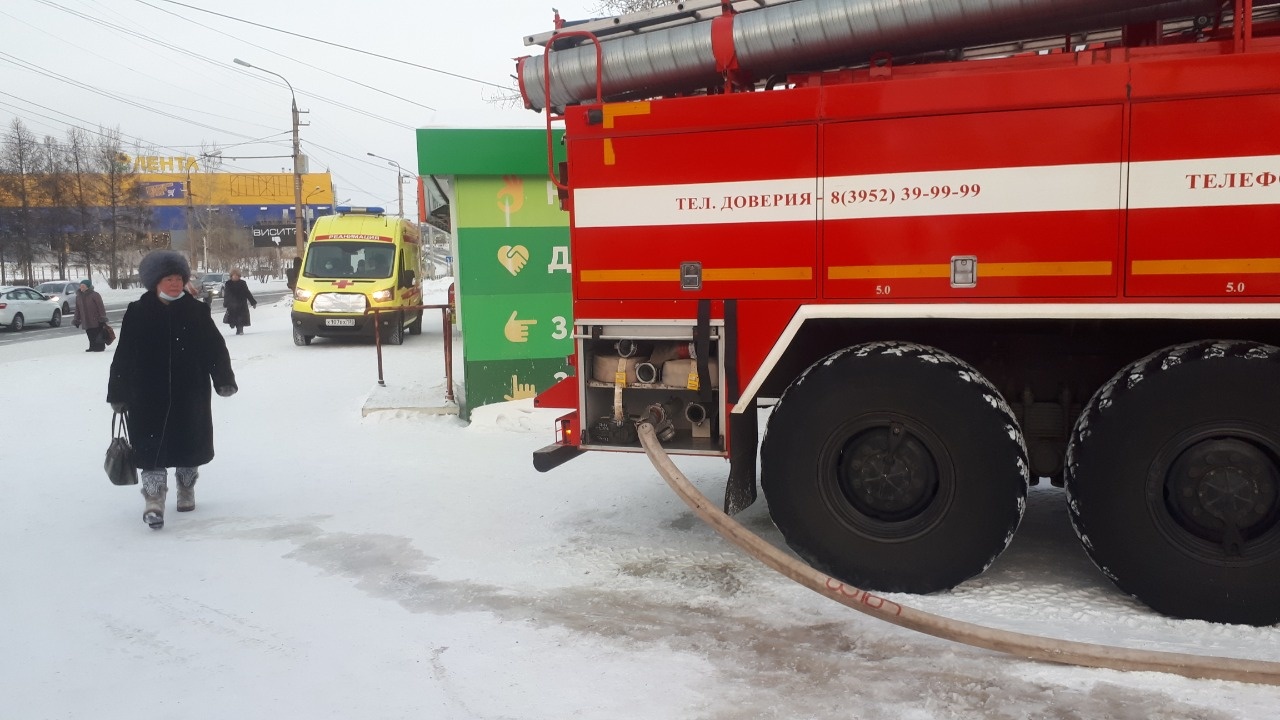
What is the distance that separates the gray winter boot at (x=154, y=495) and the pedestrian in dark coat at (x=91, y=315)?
13.3 m

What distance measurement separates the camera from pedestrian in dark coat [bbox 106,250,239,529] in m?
5.77

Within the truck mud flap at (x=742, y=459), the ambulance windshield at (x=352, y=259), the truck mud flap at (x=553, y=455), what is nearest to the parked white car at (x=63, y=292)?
the ambulance windshield at (x=352, y=259)

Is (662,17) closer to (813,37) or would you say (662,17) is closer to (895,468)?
(813,37)

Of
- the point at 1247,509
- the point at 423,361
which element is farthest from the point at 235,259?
the point at 1247,509

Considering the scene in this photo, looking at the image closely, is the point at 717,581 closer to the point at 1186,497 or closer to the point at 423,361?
the point at 1186,497

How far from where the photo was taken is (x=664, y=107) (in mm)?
4426

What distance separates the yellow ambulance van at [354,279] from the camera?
18.2 meters

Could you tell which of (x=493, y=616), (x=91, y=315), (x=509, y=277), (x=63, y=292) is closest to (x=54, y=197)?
(x=63, y=292)

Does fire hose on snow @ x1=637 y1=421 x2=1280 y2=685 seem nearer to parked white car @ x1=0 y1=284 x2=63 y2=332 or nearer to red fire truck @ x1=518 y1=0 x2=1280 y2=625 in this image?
red fire truck @ x1=518 y1=0 x2=1280 y2=625

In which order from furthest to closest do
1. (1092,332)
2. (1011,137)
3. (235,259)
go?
(235,259)
(1092,332)
(1011,137)

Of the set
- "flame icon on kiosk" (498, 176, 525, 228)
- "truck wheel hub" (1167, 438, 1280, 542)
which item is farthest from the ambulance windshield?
"truck wheel hub" (1167, 438, 1280, 542)

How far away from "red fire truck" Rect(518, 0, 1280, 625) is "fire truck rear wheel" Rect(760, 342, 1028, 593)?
1 centimetres

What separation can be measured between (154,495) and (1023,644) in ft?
16.6

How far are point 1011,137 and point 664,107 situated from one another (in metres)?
1.56
